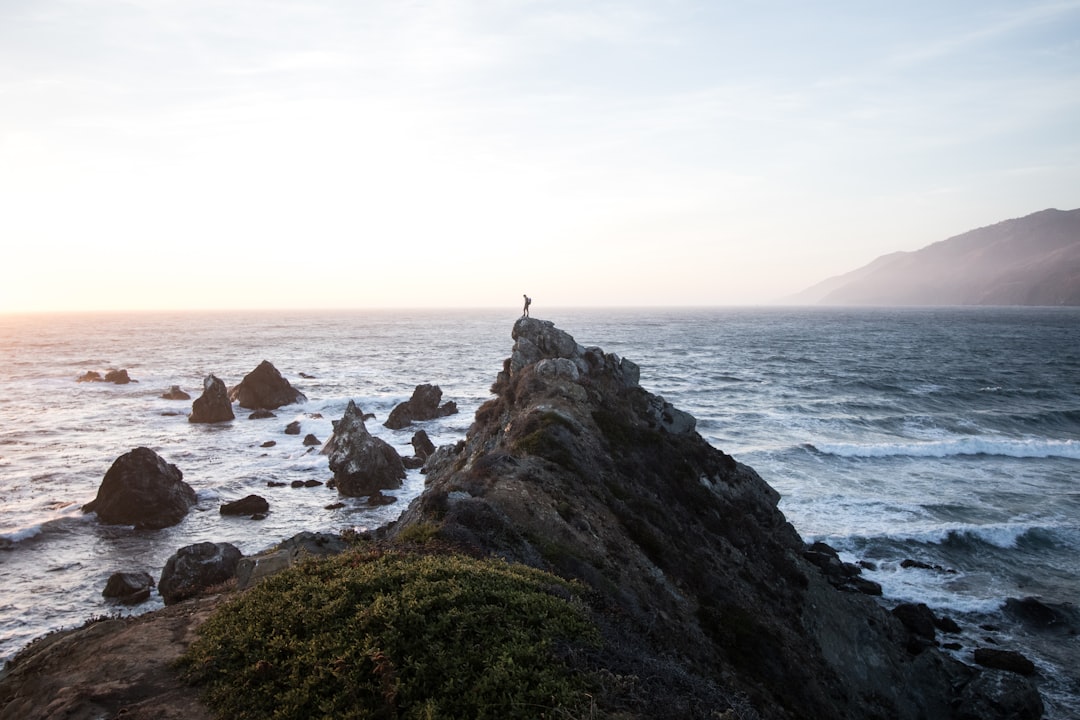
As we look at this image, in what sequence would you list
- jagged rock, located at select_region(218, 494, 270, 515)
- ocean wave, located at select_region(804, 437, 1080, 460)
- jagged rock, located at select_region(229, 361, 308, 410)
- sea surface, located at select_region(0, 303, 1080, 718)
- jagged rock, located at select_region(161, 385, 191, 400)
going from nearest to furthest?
sea surface, located at select_region(0, 303, 1080, 718) → jagged rock, located at select_region(218, 494, 270, 515) → ocean wave, located at select_region(804, 437, 1080, 460) → jagged rock, located at select_region(229, 361, 308, 410) → jagged rock, located at select_region(161, 385, 191, 400)

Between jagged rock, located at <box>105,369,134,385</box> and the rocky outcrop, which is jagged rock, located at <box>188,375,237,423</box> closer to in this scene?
jagged rock, located at <box>105,369,134,385</box>

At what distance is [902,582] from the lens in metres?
30.7

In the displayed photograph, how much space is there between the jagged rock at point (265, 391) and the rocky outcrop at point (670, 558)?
4695 cm

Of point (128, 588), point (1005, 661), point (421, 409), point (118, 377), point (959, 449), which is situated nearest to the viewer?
point (1005, 661)

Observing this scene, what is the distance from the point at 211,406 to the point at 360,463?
30913 millimetres

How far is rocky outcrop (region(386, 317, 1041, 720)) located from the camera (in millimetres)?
13923

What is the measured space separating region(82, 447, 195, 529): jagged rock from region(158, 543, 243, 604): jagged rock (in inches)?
390

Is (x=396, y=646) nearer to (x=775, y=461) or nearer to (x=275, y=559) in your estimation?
(x=275, y=559)

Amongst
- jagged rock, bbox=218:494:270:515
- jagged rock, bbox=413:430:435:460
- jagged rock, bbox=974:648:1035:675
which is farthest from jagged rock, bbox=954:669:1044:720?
jagged rock, bbox=413:430:435:460

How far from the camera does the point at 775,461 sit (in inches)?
1905

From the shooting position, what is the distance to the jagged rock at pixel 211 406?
62.8 metres

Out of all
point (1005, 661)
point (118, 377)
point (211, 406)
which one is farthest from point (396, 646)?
point (118, 377)

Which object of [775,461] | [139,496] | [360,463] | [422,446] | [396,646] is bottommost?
[775,461]

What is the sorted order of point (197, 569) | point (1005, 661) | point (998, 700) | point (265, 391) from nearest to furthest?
point (998, 700) < point (1005, 661) < point (197, 569) < point (265, 391)
